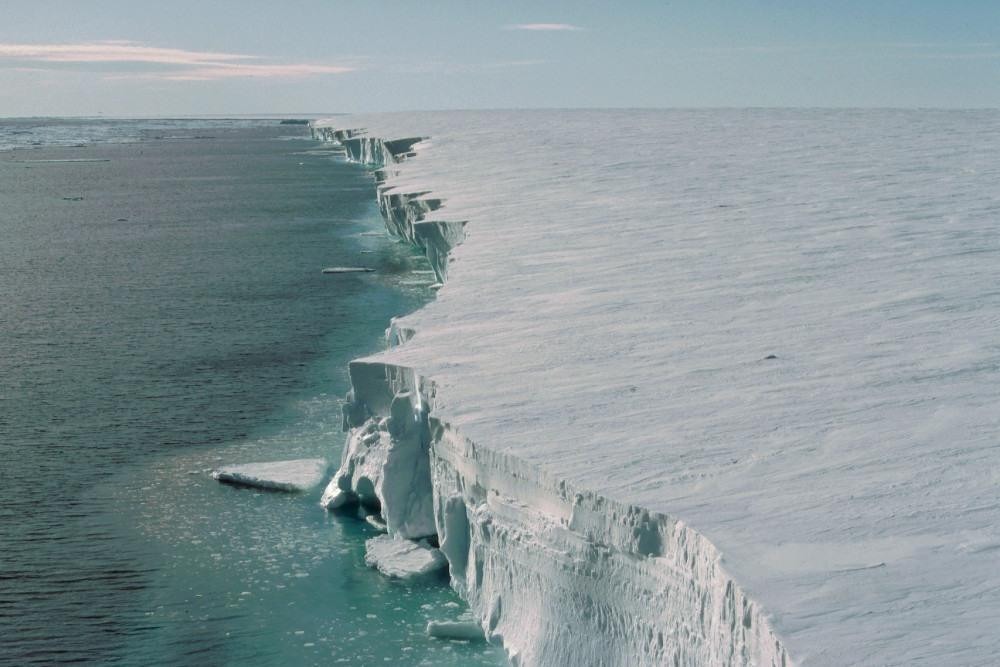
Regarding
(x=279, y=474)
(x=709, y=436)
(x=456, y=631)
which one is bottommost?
(x=456, y=631)

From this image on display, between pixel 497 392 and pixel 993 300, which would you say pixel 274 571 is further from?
pixel 993 300

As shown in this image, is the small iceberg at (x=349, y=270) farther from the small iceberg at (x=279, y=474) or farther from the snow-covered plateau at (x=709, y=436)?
the small iceberg at (x=279, y=474)

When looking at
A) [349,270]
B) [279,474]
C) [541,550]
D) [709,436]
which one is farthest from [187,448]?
[349,270]

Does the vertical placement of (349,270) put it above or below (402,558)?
→ above

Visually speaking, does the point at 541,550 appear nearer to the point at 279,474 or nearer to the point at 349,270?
the point at 279,474

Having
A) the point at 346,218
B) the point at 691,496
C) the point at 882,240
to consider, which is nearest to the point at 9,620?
the point at 691,496
